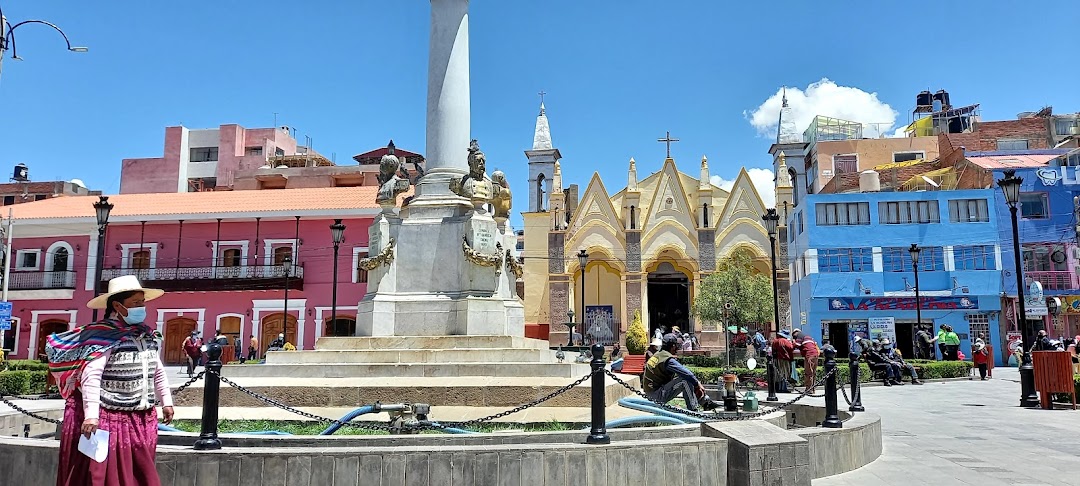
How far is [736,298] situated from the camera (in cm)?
3672

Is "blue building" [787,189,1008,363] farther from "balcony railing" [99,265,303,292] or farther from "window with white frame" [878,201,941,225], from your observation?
"balcony railing" [99,265,303,292]

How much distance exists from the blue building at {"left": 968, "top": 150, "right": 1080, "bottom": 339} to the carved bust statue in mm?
32830

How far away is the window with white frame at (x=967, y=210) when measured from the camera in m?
38.8

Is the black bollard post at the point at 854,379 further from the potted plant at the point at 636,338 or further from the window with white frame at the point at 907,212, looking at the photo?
the window with white frame at the point at 907,212

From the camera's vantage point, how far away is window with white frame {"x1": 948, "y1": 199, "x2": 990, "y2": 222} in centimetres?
3875

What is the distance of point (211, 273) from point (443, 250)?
28.1 m

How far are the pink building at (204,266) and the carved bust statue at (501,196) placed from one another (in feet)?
79.5

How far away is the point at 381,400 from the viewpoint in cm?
951

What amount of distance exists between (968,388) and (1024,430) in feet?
34.6

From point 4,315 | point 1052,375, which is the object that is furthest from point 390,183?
point 4,315

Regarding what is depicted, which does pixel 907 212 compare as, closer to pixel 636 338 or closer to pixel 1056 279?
pixel 1056 279

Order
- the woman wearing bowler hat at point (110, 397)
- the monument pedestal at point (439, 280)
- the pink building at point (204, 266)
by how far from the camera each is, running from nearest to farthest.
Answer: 1. the woman wearing bowler hat at point (110, 397)
2. the monument pedestal at point (439, 280)
3. the pink building at point (204, 266)

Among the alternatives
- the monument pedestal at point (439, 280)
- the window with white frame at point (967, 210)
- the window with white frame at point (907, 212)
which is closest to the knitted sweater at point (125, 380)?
the monument pedestal at point (439, 280)

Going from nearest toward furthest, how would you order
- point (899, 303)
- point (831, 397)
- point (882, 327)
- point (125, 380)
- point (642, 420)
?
point (125, 380) → point (642, 420) → point (831, 397) → point (882, 327) → point (899, 303)
